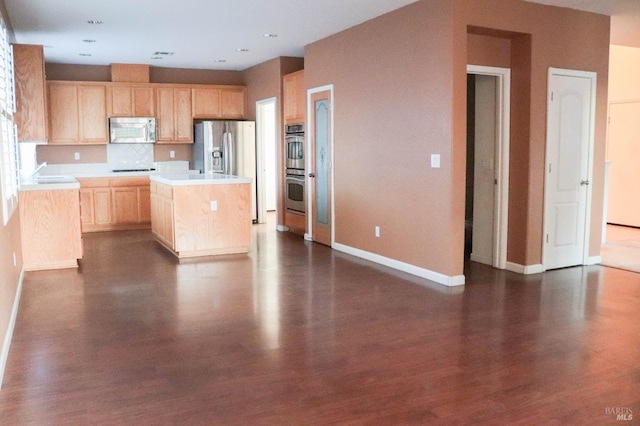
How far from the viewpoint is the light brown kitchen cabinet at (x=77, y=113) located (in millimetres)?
8828

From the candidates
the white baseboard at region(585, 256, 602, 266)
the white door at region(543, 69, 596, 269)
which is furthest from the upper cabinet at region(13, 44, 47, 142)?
the white baseboard at region(585, 256, 602, 266)

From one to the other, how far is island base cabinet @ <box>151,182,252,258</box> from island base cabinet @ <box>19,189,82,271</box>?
105cm

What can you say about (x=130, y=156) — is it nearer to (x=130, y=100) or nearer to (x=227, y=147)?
(x=130, y=100)

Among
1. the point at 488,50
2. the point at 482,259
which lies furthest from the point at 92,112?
the point at 482,259

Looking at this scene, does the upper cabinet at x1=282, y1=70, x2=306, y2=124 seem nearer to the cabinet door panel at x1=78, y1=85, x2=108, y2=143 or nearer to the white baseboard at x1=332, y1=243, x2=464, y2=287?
the white baseboard at x1=332, y1=243, x2=464, y2=287

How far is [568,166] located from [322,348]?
144 inches

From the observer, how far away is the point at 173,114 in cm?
959

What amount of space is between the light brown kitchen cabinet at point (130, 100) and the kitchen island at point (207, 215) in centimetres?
275

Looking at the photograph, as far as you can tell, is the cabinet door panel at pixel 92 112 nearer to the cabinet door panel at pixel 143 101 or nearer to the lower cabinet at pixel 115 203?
the cabinet door panel at pixel 143 101

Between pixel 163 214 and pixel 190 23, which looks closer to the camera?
pixel 190 23

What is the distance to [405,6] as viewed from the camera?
5.61 meters

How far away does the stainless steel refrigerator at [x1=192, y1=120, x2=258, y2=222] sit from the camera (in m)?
9.44

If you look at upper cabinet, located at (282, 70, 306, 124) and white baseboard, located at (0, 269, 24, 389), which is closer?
white baseboard, located at (0, 269, 24, 389)

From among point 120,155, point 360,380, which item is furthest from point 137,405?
point 120,155
